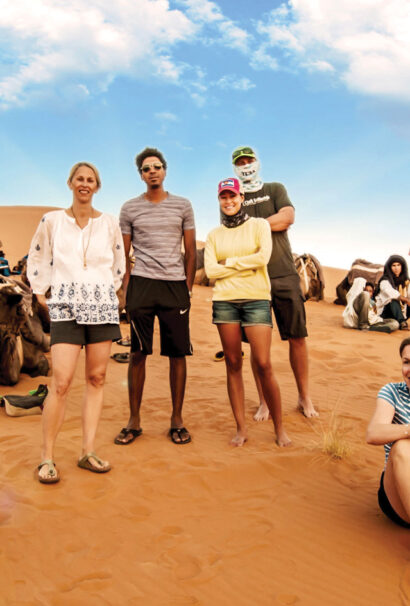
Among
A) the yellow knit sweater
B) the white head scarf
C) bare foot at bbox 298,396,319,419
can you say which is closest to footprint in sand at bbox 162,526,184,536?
the yellow knit sweater

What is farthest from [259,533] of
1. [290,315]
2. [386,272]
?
[386,272]

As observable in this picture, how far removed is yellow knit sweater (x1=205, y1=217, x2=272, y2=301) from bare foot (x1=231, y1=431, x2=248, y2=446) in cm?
120

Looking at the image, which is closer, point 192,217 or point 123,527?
point 123,527

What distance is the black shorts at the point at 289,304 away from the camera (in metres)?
4.60

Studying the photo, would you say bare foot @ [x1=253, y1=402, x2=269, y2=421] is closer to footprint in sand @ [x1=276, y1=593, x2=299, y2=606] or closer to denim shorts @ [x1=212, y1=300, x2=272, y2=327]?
denim shorts @ [x1=212, y1=300, x2=272, y2=327]

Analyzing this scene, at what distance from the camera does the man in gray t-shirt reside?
411cm

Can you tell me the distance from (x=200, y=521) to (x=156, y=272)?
6.54 feet

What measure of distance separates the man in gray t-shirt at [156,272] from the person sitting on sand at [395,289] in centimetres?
754

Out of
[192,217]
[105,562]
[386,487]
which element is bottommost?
[105,562]

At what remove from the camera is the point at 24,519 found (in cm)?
290

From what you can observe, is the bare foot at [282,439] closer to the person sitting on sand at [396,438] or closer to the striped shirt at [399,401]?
the person sitting on sand at [396,438]

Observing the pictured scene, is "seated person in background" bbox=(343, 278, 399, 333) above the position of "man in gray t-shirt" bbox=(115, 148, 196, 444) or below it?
below

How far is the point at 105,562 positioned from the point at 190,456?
4.88 ft

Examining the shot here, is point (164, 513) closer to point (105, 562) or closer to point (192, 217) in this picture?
point (105, 562)
